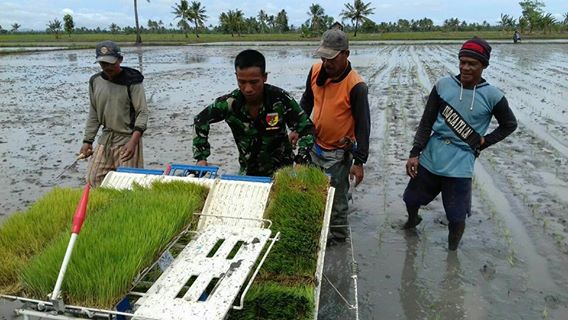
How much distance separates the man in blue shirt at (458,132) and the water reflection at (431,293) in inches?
13.5

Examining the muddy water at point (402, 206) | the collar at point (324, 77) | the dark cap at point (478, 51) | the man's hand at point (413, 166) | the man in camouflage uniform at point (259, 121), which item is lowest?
the muddy water at point (402, 206)

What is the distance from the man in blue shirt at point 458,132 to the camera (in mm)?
3486

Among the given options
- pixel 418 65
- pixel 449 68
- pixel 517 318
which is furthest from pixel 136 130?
pixel 418 65

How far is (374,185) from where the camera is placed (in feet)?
18.8

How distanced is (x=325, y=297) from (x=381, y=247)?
999 mm

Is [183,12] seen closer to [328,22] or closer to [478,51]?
[328,22]

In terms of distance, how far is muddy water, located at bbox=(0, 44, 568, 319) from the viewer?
11.2 ft

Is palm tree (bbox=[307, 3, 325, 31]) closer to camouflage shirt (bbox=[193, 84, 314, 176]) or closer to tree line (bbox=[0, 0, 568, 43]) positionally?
tree line (bbox=[0, 0, 568, 43])

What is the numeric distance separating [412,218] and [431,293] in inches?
38.6

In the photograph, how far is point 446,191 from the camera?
381 centimetres

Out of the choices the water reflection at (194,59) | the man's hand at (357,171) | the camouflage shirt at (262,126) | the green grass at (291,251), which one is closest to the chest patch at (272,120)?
the camouflage shirt at (262,126)

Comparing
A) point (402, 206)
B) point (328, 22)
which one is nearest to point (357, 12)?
point (328, 22)

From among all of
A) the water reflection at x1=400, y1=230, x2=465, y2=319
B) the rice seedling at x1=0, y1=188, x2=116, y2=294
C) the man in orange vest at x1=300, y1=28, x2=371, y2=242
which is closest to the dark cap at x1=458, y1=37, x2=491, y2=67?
the man in orange vest at x1=300, y1=28, x2=371, y2=242

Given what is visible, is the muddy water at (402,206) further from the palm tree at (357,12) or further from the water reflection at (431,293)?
the palm tree at (357,12)
